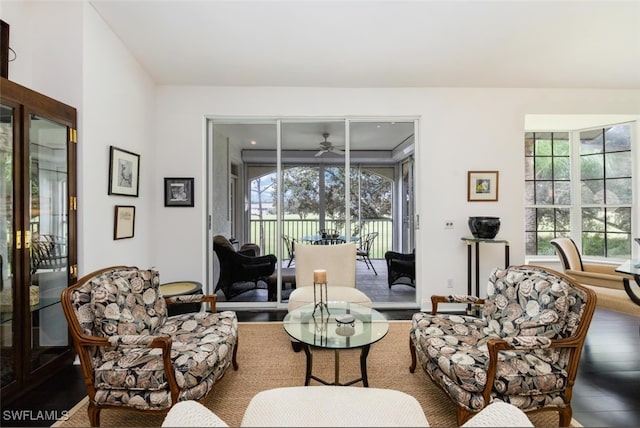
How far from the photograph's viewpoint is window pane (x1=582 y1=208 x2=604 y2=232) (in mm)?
4469

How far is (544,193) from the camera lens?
15.3 ft

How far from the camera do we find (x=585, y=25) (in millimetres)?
2566

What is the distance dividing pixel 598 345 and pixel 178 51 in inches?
194

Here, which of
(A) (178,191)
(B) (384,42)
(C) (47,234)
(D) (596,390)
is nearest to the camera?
(D) (596,390)

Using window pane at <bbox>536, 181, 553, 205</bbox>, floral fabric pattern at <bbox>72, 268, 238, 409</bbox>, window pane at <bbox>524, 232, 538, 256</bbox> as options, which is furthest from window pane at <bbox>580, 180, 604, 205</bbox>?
floral fabric pattern at <bbox>72, 268, 238, 409</bbox>

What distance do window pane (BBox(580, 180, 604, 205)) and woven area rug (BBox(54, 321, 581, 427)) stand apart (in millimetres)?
3806

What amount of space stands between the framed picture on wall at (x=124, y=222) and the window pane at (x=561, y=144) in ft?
19.5

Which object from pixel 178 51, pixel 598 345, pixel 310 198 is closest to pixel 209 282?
pixel 310 198

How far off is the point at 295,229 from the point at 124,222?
6.41ft

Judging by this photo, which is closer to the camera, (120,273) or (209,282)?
(120,273)

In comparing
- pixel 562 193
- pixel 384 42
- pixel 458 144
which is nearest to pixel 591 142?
pixel 562 193

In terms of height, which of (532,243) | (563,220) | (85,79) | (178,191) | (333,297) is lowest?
(333,297)

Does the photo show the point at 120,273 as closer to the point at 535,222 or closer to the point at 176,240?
the point at 176,240

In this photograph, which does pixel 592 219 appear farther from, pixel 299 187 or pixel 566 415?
pixel 299 187
